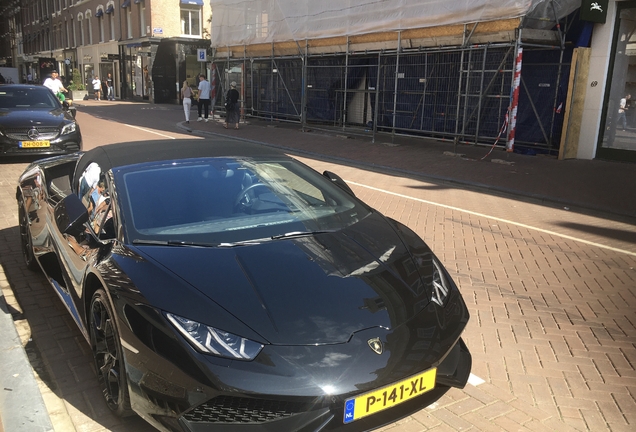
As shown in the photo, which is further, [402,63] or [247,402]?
[402,63]

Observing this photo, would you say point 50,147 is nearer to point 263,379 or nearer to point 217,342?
point 217,342

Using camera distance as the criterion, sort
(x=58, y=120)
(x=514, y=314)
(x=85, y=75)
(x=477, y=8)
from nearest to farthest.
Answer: (x=514, y=314), (x=58, y=120), (x=477, y=8), (x=85, y=75)

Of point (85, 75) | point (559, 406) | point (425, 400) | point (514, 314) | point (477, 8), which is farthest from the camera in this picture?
point (85, 75)

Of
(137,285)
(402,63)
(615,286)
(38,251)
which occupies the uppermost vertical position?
(402,63)

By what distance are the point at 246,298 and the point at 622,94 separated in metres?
13.2

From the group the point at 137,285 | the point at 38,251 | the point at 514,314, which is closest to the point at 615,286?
the point at 514,314

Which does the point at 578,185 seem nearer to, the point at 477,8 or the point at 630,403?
the point at 477,8

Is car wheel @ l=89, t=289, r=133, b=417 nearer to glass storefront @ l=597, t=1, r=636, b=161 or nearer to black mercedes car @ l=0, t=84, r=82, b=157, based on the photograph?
black mercedes car @ l=0, t=84, r=82, b=157

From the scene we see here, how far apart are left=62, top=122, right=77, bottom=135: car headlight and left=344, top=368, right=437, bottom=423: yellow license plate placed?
35.0 feet

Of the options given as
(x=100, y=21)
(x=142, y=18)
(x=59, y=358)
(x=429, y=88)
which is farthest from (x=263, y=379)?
(x=100, y=21)

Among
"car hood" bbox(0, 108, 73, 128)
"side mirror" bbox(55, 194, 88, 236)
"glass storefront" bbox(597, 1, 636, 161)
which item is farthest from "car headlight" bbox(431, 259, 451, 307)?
"glass storefront" bbox(597, 1, 636, 161)

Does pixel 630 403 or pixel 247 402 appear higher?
pixel 247 402

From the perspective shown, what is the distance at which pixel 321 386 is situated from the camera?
7.42ft

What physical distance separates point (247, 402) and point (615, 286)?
430 cm
